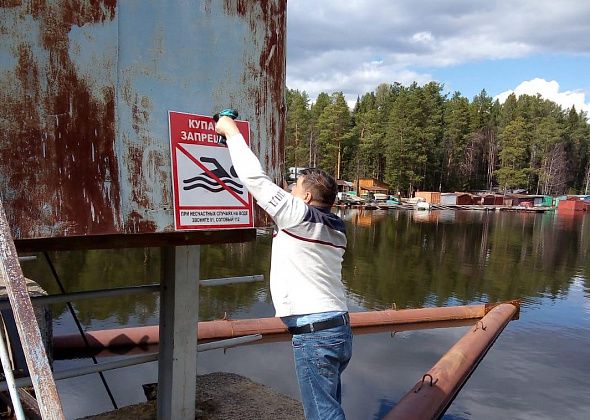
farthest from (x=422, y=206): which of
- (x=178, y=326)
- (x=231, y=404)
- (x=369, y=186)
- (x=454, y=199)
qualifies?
(x=178, y=326)

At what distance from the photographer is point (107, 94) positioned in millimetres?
3021

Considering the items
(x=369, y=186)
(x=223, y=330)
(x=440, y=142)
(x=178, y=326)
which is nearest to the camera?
(x=178, y=326)

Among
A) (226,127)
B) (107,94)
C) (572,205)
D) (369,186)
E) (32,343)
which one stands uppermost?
(107,94)

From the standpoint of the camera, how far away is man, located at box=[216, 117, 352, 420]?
2855mm

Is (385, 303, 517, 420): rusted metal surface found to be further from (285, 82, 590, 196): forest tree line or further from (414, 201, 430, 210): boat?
(285, 82, 590, 196): forest tree line

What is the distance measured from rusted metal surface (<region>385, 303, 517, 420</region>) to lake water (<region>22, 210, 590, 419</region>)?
49 centimetres

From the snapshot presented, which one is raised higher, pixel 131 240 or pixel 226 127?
pixel 226 127

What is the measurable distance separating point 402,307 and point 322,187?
13.4 metres

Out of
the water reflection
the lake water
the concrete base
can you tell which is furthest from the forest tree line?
the concrete base

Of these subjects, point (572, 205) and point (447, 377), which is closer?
point (447, 377)

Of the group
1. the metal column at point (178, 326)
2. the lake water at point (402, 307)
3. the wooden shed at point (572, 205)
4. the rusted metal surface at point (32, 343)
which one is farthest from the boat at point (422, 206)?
the rusted metal surface at point (32, 343)

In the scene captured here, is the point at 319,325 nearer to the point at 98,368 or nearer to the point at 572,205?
the point at 98,368

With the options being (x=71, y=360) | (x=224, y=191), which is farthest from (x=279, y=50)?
(x=71, y=360)

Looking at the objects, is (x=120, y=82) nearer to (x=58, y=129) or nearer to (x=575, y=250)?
(x=58, y=129)
